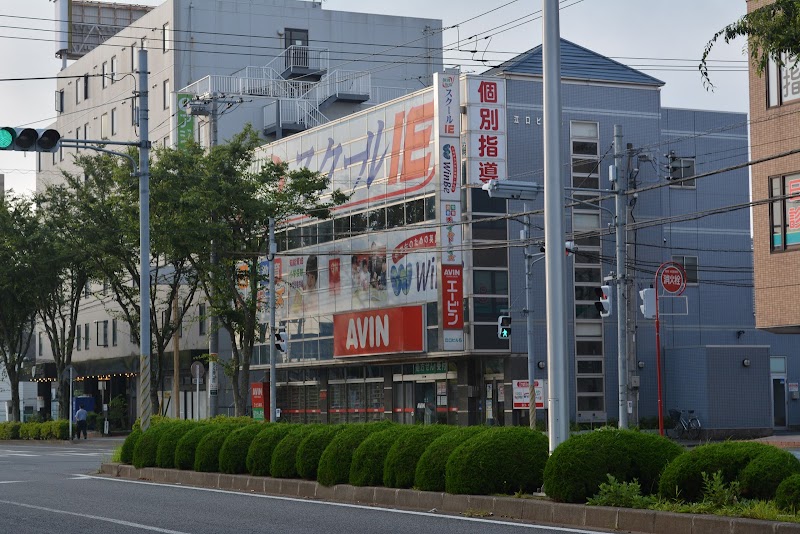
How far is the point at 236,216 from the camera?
43.1 metres

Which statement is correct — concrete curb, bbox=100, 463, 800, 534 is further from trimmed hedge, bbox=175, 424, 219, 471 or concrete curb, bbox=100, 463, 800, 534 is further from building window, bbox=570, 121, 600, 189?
building window, bbox=570, 121, 600, 189

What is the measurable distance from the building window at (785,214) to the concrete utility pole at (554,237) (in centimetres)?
2039

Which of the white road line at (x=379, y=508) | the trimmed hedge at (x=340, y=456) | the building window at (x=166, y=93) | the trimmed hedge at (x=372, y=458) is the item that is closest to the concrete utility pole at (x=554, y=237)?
the white road line at (x=379, y=508)

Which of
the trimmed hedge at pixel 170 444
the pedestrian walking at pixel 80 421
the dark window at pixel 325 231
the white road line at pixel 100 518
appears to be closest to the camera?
the white road line at pixel 100 518

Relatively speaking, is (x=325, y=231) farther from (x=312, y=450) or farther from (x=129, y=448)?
(x=312, y=450)

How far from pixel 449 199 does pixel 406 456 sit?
2654cm

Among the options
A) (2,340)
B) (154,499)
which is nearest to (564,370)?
(154,499)

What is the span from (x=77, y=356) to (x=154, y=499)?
61344 mm

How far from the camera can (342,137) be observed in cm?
4978

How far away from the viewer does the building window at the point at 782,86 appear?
3509 centimetres

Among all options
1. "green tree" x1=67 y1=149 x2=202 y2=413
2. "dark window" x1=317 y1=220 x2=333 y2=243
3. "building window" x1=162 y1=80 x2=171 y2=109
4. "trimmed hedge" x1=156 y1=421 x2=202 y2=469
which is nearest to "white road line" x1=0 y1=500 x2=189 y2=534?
"trimmed hedge" x1=156 y1=421 x2=202 y2=469

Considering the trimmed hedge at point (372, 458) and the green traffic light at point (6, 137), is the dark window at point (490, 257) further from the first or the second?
the trimmed hedge at point (372, 458)

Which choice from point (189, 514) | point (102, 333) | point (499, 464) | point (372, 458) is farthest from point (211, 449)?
point (102, 333)

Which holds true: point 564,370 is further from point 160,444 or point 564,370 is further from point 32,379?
point 32,379
